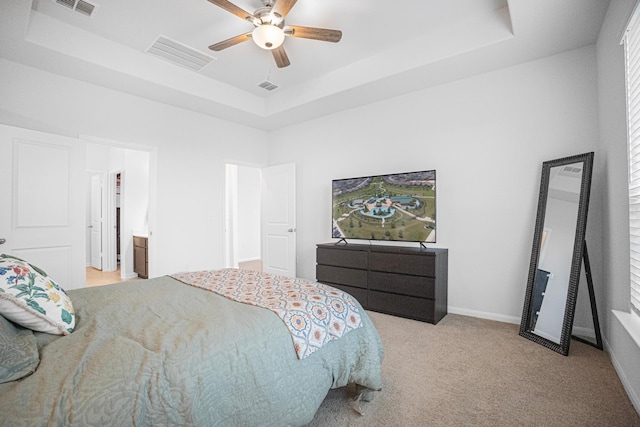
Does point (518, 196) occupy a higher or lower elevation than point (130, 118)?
lower

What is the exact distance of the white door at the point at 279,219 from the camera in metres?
4.96

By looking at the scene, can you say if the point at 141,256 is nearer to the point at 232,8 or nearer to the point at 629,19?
the point at 232,8

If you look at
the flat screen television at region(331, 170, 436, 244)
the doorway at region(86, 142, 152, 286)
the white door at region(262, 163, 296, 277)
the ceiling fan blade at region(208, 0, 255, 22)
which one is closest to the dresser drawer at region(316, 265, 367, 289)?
the flat screen television at region(331, 170, 436, 244)

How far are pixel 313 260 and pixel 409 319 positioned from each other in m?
1.94

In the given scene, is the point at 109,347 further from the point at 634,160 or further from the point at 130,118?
the point at 130,118

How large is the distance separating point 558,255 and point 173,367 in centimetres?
303

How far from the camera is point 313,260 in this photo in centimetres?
488

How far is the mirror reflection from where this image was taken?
2594 mm

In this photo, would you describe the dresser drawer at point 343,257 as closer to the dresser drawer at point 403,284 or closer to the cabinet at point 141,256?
the dresser drawer at point 403,284

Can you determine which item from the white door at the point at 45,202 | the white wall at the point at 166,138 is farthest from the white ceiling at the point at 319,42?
the white door at the point at 45,202

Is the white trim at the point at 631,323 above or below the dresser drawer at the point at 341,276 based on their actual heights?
above

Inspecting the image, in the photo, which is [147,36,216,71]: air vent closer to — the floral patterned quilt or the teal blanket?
the floral patterned quilt

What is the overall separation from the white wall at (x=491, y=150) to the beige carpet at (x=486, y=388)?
2.39 feet

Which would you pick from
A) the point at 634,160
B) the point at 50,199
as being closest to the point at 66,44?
the point at 50,199
